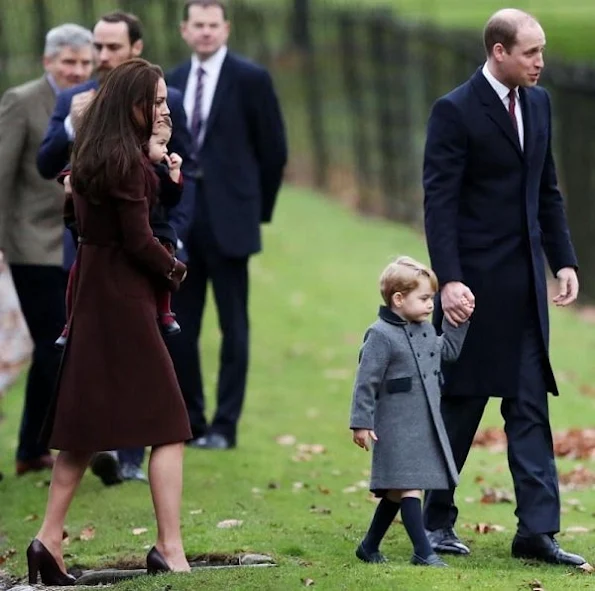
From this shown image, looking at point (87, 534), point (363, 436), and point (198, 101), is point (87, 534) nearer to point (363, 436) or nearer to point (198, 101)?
point (363, 436)

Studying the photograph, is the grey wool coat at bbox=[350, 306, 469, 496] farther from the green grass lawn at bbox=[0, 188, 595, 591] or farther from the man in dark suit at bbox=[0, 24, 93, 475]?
the man in dark suit at bbox=[0, 24, 93, 475]

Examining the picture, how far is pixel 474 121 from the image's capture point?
7562 millimetres

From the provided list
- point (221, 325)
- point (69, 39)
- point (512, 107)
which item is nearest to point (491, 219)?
point (512, 107)

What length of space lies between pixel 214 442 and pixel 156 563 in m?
3.78

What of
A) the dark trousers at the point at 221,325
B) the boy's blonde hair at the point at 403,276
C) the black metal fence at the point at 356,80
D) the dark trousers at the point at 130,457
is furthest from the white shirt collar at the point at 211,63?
the black metal fence at the point at 356,80

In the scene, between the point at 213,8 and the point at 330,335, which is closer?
the point at 213,8

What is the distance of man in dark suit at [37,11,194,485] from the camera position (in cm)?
848

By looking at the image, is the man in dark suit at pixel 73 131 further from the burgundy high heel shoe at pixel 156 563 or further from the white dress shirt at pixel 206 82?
the burgundy high heel shoe at pixel 156 563

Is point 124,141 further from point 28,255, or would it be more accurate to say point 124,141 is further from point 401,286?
point 28,255

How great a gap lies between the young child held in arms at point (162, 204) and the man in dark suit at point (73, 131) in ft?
3.33

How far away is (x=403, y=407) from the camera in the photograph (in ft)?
23.4

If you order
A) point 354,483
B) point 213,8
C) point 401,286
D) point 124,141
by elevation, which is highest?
point 213,8

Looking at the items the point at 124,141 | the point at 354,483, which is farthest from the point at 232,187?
the point at 124,141

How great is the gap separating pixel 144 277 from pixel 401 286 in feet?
3.33
